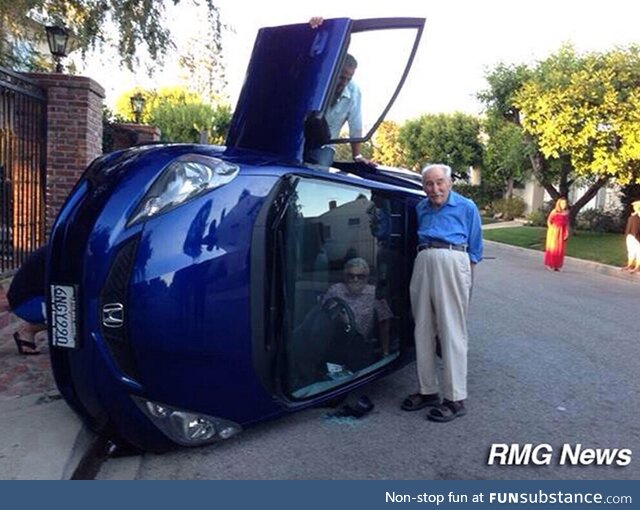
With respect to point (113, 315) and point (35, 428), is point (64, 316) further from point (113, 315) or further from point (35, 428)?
point (35, 428)

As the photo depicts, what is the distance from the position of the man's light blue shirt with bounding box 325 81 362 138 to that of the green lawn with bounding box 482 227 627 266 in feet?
45.4

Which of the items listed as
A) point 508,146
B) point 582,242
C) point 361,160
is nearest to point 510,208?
point 508,146

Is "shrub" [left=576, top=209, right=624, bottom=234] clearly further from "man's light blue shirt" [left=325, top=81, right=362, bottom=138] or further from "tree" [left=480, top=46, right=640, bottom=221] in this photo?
"man's light blue shirt" [left=325, top=81, right=362, bottom=138]

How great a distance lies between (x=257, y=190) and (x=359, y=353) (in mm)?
1469

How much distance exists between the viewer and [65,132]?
8.13 metres

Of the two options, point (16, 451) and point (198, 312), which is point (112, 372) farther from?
point (16, 451)

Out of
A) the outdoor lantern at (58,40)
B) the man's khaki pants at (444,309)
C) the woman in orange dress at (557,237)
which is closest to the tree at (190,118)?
the woman in orange dress at (557,237)

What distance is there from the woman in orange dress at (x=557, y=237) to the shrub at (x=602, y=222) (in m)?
12.8

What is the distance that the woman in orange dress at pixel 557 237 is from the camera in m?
14.9

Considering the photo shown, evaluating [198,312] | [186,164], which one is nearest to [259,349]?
[198,312]

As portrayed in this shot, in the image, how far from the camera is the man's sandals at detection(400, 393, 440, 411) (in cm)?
448

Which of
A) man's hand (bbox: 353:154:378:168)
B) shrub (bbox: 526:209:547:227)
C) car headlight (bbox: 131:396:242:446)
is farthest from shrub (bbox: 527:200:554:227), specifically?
car headlight (bbox: 131:396:242:446)

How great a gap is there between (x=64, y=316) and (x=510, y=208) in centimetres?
3565

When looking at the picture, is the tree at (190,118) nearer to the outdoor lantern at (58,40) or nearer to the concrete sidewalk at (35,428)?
the outdoor lantern at (58,40)
